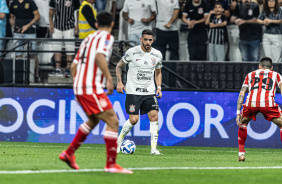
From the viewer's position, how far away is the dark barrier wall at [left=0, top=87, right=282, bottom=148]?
16250 millimetres

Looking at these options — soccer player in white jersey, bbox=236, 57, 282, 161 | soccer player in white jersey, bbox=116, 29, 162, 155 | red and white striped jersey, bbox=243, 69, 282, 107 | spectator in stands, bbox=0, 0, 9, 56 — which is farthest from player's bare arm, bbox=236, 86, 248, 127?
spectator in stands, bbox=0, 0, 9, 56

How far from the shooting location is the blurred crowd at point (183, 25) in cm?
1675

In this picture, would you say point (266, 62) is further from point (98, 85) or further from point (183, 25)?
point (183, 25)

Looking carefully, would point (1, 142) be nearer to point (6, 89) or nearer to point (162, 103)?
point (6, 89)

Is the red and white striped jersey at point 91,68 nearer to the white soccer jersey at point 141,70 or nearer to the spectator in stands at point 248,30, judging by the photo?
the white soccer jersey at point 141,70

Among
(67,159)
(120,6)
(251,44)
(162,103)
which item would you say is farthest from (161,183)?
(120,6)

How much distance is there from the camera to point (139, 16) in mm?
17188

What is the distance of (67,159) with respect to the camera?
8227mm

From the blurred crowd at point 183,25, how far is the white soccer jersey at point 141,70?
3641 millimetres

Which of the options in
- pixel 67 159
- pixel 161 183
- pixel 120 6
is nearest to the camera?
pixel 161 183

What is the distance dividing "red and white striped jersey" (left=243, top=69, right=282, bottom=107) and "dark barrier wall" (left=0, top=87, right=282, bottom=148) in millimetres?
4592

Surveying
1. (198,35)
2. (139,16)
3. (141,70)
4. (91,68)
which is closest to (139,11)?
(139,16)

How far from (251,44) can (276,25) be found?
2.78 feet

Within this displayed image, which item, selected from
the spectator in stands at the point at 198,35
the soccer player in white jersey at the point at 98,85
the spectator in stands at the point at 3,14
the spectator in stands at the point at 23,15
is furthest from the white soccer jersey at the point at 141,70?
the spectator in stands at the point at 3,14
